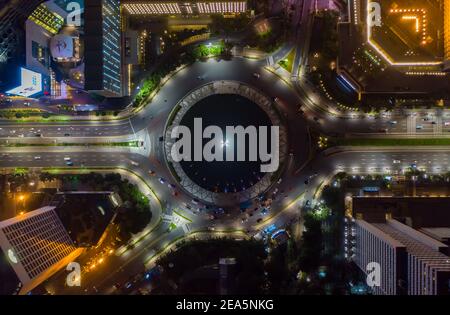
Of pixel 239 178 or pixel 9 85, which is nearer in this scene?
pixel 9 85

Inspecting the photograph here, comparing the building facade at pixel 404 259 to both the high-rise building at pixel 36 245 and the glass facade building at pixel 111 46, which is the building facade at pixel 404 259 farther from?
the high-rise building at pixel 36 245

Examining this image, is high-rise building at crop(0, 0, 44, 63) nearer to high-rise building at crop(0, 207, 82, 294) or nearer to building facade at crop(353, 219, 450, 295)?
high-rise building at crop(0, 207, 82, 294)

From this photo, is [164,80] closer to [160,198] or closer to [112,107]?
[112,107]

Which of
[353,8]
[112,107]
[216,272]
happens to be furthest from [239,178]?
Result: [353,8]

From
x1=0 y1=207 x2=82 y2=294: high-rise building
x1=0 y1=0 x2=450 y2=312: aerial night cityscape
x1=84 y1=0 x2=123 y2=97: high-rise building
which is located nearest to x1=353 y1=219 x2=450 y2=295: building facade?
x1=0 y1=0 x2=450 y2=312: aerial night cityscape

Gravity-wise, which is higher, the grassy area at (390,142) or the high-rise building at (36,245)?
the grassy area at (390,142)

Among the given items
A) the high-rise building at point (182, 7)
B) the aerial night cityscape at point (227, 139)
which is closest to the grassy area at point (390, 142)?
the aerial night cityscape at point (227, 139)
